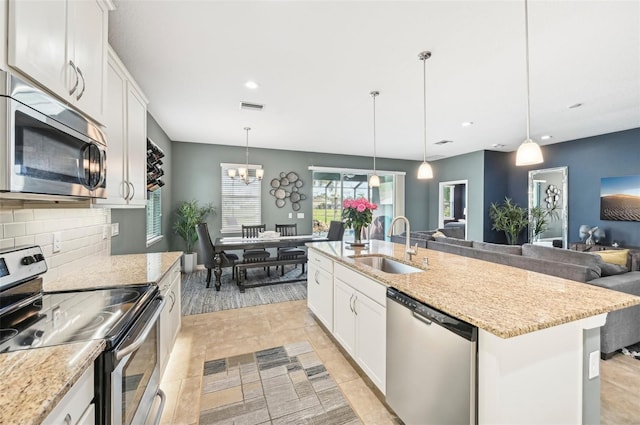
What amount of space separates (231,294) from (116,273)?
2.35 meters

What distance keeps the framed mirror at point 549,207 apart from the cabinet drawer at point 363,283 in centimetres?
567

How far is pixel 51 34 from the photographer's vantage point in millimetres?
A: 1129

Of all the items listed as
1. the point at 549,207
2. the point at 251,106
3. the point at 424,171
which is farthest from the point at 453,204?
the point at 251,106

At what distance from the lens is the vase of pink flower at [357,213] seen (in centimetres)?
280

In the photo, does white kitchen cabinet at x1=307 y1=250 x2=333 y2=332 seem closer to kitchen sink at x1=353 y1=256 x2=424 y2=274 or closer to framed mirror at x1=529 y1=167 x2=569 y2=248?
kitchen sink at x1=353 y1=256 x2=424 y2=274

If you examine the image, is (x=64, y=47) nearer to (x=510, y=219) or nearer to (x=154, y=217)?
(x=154, y=217)

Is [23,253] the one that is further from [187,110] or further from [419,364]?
[187,110]

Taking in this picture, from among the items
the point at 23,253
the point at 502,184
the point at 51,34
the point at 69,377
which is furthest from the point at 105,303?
the point at 502,184

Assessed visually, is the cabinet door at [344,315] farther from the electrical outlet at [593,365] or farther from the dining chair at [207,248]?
the dining chair at [207,248]

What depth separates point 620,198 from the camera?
4.59 meters

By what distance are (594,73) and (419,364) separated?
10.9 ft

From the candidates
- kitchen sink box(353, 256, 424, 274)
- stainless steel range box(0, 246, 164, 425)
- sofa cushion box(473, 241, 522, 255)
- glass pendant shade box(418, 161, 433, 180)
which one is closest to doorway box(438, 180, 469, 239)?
sofa cushion box(473, 241, 522, 255)

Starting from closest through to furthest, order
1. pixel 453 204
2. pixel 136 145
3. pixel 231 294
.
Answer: pixel 136 145 → pixel 231 294 → pixel 453 204

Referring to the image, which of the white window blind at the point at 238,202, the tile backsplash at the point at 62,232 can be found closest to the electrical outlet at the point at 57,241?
the tile backsplash at the point at 62,232
